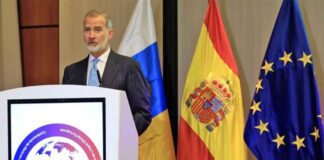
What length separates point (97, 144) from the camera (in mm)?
1006

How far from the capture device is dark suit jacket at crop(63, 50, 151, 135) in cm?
180

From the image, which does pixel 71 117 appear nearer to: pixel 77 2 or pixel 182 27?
pixel 182 27

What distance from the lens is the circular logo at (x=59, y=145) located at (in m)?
1.00

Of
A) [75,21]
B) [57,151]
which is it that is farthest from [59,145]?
[75,21]

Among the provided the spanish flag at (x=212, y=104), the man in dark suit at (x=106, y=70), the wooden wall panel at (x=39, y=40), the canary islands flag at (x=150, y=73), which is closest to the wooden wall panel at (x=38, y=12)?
the wooden wall panel at (x=39, y=40)

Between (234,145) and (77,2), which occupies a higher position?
(77,2)

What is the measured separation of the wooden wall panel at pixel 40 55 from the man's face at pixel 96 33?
155 centimetres

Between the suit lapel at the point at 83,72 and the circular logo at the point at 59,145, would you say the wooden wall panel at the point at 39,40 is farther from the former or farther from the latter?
the circular logo at the point at 59,145

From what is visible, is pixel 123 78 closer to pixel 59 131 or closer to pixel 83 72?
pixel 83 72

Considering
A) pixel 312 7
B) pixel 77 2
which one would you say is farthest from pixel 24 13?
pixel 312 7

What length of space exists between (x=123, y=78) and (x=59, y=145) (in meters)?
0.89

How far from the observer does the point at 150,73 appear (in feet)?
9.86

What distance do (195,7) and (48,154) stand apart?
8.09 feet

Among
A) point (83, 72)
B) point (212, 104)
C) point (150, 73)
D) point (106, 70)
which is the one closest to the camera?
point (106, 70)
